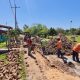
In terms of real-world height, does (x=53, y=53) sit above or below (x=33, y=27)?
below

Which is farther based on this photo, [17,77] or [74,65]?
[74,65]

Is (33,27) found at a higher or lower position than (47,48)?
higher

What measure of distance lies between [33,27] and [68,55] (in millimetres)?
96818

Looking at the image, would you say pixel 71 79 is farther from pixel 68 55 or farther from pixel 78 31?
pixel 78 31

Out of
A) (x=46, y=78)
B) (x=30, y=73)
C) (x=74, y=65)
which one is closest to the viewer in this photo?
(x=46, y=78)

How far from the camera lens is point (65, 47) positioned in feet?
95.3

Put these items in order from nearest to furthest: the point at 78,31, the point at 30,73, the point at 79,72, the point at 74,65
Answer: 1. the point at 30,73
2. the point at 79,72
3. the point at 74,65
4. the point at 78,31

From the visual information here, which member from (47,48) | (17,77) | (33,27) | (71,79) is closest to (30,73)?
(17,77)

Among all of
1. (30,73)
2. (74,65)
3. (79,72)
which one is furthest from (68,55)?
(30,73)

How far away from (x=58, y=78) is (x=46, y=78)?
1.78ft

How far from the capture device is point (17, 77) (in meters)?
12.0

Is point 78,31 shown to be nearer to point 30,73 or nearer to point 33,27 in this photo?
point 33,27

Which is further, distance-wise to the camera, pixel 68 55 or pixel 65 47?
pixel 65 47

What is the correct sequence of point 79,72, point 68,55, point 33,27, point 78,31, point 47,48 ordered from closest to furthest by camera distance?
point 79,72
point 68,55
point 47,48
point 78,31
point 33,27
